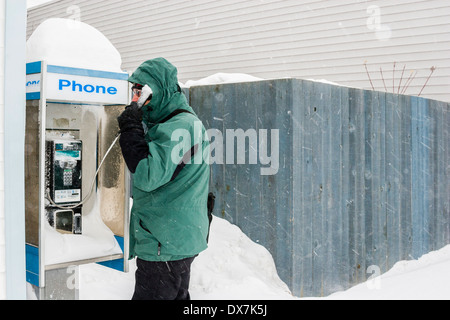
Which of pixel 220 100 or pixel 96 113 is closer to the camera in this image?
pixel 96 113

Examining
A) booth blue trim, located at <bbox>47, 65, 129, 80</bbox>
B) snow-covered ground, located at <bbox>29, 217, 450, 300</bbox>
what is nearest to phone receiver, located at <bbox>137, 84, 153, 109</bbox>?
booth blue trim, located at <bbox>47, 65, 129, 80</bbox>

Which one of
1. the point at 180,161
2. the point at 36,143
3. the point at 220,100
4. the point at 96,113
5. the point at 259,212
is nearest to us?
the point at 180,161

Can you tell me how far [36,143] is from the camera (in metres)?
3.14

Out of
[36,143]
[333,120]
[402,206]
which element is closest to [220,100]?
[333,120]

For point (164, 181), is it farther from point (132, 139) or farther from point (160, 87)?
point (160, 87)

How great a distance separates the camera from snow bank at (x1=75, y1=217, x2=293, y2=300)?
13.2 feet

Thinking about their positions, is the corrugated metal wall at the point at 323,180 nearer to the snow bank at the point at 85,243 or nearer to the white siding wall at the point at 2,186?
the snow bank at the point at 85,243

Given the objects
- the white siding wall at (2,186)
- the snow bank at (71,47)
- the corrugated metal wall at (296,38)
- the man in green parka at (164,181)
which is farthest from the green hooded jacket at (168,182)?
the corrugated metal wall at (296,38)

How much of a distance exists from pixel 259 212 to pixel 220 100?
3.70ft

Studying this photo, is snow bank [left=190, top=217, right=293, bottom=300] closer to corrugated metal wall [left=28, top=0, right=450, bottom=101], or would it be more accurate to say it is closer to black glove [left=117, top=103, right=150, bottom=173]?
black glove [left=117, top=103, right=150, bottom=173]

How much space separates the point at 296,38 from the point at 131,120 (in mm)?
6703

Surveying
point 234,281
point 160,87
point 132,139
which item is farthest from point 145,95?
point 234,281

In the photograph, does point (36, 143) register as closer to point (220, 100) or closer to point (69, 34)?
point (69, 34)

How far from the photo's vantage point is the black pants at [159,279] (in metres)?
2.98
